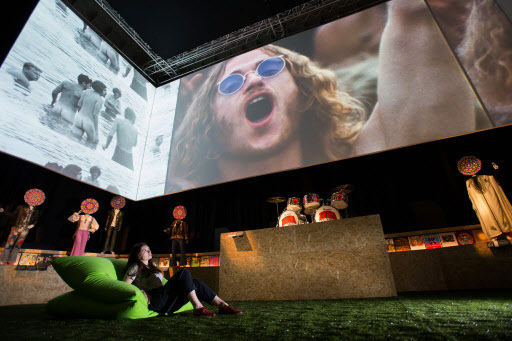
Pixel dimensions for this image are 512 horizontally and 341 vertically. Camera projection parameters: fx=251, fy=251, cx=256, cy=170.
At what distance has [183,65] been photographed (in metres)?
7.04

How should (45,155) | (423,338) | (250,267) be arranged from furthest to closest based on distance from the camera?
1. (45,155)
2. (250,267)
3. (423,338)

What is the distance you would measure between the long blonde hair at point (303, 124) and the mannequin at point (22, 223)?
2345mm

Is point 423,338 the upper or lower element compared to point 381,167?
lower

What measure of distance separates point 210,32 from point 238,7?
88cm

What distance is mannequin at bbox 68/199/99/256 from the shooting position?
15.9 feet

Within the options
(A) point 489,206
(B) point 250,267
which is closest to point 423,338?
(B) point 250,267

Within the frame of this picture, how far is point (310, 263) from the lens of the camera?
3.33 meters

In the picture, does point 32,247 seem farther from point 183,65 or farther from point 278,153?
point 183,65

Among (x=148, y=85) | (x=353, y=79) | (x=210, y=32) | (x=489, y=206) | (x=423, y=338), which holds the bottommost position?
(x=423, y=338)

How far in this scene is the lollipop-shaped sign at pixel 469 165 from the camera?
4.00 m

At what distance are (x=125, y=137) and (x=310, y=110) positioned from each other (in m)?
3.92

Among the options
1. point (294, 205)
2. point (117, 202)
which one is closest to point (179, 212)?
point (117, 202)

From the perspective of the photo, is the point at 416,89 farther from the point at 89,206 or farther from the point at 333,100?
the point at 89,206

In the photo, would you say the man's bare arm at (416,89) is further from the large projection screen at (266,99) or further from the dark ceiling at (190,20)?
the dark ceiling at (190,20)
